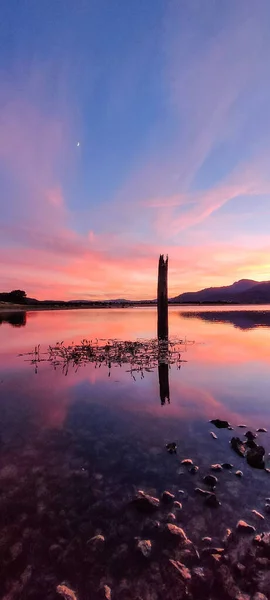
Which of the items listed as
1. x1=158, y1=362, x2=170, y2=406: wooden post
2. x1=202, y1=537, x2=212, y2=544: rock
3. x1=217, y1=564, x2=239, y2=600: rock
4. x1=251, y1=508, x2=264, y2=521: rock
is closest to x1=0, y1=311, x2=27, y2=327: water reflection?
x1=158, y1=362, x2=170, y2=406: wooden post

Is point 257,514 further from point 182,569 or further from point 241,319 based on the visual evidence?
point 241,319

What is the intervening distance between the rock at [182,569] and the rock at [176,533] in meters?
0.43

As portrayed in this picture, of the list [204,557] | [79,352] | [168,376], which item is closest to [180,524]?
[204,557]

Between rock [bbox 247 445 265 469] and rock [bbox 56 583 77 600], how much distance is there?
4.91 meters

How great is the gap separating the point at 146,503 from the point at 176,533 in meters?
0.78

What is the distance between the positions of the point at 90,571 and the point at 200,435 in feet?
16.8

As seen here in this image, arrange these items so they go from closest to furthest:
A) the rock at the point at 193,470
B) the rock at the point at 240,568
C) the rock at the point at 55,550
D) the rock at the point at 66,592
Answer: the rock at the point at 66,592 → the rock at the point at 240,568 → the rock at the point at 55,550 → the rock at the point at 193,470

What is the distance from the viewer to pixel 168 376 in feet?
51.8

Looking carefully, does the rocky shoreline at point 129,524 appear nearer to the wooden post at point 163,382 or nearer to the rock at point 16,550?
the rock at point 16,550

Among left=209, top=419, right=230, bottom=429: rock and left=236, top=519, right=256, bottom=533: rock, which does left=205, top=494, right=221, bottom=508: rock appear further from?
left=209, top=419, right=230, bottom=429: rock

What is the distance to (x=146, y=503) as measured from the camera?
5.43 meters

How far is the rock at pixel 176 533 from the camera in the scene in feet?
15.4

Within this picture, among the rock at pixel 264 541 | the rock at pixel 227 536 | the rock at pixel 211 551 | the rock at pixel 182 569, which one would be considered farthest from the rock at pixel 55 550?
the rock at pixel 264 541

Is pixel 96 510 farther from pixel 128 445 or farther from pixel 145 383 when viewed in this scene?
pixel 145 383
